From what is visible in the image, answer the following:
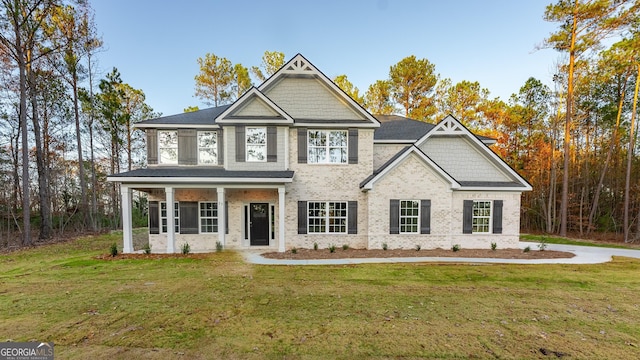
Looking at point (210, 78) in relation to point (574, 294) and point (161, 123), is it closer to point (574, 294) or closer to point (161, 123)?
point (161, 123)

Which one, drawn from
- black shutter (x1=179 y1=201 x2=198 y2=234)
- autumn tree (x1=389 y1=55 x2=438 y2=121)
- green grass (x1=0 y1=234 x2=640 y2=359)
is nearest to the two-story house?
black shutter (x1=179 y1=201 x2=198 y2=234)

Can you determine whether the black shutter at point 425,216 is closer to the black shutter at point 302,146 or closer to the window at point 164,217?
the black shutter at point 302,146

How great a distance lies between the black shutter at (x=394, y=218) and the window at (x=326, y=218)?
6.80 ft

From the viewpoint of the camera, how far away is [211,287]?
6461 millimetres

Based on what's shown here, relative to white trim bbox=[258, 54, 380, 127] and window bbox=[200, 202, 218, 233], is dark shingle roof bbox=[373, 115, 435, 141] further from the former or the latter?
window bbox=[200, 202, 218, 233]

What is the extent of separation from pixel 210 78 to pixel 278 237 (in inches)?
768

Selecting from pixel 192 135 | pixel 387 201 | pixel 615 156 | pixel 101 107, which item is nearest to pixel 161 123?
pixel 192 135

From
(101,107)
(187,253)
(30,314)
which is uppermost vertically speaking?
(101,107)

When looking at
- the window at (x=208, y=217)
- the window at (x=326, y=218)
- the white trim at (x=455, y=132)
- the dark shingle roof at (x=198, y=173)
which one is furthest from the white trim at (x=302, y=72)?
the window at (x=208, y=217)

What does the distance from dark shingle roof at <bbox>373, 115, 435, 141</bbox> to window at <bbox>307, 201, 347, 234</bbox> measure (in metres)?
4.40

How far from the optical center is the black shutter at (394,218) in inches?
435

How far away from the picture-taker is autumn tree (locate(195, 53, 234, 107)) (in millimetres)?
23312

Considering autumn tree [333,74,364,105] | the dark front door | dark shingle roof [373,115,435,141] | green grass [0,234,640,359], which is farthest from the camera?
autumn tree [333,74,364,105]

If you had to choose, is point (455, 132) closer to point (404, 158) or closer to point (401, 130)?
point (401, 130)
